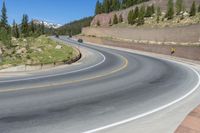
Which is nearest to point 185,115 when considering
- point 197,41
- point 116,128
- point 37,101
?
point 116,128

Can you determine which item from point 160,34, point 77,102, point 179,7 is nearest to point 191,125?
point 77,102

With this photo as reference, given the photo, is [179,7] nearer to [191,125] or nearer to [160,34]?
[160,34]

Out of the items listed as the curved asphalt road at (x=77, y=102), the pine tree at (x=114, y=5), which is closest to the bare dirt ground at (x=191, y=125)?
the curved asphalt road at (x=77, y=102)

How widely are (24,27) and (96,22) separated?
96.6 feet

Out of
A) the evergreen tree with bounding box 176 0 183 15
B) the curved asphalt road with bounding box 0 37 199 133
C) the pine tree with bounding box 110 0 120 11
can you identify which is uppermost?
the pine tree with bounding box 110 0 120 11

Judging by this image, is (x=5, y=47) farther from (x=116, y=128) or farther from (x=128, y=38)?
(x=128, y=38)

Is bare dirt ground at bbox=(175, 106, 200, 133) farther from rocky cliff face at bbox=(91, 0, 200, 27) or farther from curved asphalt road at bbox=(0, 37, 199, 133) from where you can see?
rocky cliff face at bbox=(91, 0, 200, 27)

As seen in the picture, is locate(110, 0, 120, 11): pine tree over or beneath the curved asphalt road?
over

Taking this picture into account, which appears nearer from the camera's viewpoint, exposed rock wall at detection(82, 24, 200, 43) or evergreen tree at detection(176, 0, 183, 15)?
exposed rock wall at detection(82, 24, 200, 43)

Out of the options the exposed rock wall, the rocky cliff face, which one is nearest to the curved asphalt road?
the exposed rock wall

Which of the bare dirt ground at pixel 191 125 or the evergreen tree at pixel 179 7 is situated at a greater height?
the evergreen tree at pixel 179 7

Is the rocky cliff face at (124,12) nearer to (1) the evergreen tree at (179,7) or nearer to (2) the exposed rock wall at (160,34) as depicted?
(1) the evergreen tree at (179,7)

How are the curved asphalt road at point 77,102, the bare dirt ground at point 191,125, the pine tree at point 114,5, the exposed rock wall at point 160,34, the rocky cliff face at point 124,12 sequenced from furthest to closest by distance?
1. the pine tree at point 114,5
2. the rocky cliff face at point 124,12
3. the exposed rock wall at point 160,34
4. the curved asphalt road at point 77,102
5. the bare dirt ground at point 191,125

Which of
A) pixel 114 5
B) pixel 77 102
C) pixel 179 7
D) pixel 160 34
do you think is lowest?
pixel 77 102
